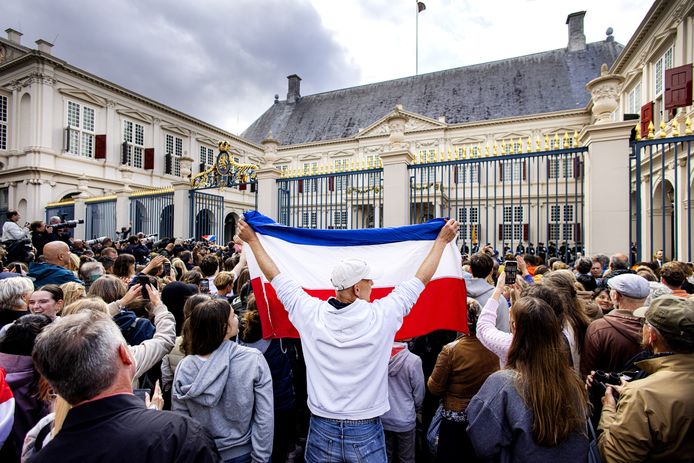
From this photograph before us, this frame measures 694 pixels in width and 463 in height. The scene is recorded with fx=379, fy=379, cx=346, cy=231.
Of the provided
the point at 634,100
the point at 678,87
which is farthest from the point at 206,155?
the point at 678,87

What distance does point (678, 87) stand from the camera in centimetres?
1284

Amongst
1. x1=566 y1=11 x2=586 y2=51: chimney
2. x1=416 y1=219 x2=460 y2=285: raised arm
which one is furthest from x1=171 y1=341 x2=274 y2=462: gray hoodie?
x1=566 y1=11 x2=586 y2=51: chimney

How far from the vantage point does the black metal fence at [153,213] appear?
13281 millimetres

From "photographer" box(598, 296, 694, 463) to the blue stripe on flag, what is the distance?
1.61 metres

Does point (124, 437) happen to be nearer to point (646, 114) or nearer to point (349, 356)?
point (349, 356)

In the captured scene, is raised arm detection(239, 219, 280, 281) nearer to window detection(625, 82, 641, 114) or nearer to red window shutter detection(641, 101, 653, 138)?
red window shutter detection(641, 101, 653, 138)

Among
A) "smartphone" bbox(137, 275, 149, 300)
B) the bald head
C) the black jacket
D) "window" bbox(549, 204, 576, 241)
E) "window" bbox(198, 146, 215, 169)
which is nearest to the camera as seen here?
the black jacket

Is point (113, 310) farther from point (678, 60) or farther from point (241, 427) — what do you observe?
point (678, 60)

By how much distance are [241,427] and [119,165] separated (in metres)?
25.4

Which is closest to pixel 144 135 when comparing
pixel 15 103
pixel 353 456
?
pixel 15 103

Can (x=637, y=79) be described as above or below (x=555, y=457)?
above

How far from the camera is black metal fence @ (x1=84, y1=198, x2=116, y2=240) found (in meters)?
15.4

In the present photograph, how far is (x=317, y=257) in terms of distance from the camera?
10.5ft

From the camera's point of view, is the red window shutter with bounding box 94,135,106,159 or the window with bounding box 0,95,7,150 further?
the red window shutter with bounding box 94,135,106,159
